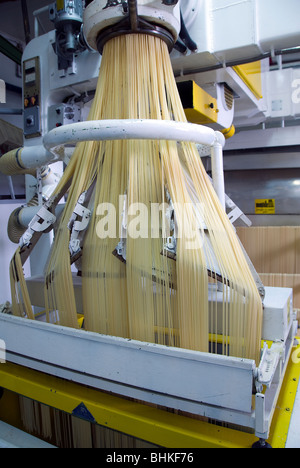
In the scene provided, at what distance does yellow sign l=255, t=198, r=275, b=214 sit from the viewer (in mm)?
2887

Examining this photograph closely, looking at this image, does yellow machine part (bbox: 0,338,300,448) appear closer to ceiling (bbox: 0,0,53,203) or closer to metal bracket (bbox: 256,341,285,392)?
metal bracket (bbox: 256,341,285,392)

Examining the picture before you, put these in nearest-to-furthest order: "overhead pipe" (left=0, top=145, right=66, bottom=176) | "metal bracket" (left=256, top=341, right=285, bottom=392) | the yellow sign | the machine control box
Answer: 1. "metal bracket" (left=256, top=341, right=285, bottom=392)
2. "overhead pipe" (left=0, top=145, right=66, bottom=176)
3. the machine control box
4. the yellow sign

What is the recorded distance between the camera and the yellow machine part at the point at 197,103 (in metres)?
1.40

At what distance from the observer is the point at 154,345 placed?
0.78 meters

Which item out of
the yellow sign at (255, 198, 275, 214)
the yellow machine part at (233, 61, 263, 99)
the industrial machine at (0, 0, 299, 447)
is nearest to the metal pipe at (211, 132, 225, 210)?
the industrial machine at (0, 0, 299, 447)

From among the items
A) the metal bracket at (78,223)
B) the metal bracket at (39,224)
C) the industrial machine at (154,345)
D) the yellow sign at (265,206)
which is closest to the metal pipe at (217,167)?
the industrial machine at (154,345)

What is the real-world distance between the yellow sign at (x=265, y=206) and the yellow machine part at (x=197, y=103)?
145 centimetres

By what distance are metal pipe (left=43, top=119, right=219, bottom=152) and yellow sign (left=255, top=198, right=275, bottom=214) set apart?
2.18m

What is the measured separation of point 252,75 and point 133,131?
5.12ft

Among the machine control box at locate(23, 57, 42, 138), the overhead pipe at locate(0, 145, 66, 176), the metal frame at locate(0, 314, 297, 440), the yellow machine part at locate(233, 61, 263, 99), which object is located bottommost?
the metal frame at locate(0, 314, 297, 440)

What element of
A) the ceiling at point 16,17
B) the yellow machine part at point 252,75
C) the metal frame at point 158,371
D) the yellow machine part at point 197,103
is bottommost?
the metal frame at point 158,371

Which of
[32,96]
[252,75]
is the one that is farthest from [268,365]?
[252,75]

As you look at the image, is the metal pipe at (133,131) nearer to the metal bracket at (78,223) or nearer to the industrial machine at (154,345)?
the industrial machine at (154,345)
